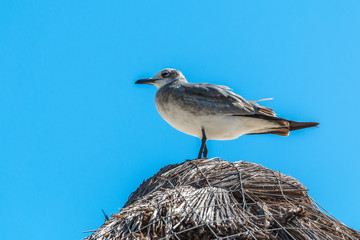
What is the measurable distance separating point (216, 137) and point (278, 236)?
10.1 feet

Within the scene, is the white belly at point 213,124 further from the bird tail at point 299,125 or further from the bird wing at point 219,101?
the bird tail at point 299,125

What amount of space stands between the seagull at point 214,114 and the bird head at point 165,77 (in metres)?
0.52

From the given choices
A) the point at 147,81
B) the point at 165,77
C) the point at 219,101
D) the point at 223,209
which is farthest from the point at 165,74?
the point at 223,209

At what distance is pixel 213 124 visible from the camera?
7.13 m

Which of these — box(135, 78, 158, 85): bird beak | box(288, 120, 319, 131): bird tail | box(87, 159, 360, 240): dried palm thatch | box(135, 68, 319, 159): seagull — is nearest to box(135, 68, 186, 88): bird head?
box(135, 78, 158, 85): bird beak

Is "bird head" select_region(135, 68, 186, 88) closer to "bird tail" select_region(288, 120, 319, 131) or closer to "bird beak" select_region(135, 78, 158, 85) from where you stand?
"bird beak" select_region(135, 78, 158, 85)

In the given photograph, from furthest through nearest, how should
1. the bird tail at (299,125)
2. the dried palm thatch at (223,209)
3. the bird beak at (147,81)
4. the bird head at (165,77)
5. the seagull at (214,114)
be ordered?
the bird beak at (147,81) → the bird head at (165,77) → the seagull at (214,114) → the bird tail at (299,125) → the dried palm thatch at (223,209)

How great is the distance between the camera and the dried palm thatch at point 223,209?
4.29m

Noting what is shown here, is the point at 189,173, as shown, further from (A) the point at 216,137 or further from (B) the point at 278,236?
(A) the point at 216,137

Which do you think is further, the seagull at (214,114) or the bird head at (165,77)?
the bird head at (165,77)

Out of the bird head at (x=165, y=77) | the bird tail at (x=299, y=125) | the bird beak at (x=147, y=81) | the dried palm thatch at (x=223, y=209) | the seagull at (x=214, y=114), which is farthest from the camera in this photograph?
the bird beak at (x=147, y=81)

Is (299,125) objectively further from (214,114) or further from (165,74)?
(165,74)

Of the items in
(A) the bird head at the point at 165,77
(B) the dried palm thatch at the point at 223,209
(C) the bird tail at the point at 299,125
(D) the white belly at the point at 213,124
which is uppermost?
(A) the bird head at the point at 165,77

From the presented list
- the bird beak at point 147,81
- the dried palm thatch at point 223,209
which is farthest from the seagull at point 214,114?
the dried palm thatch at point 223,209
